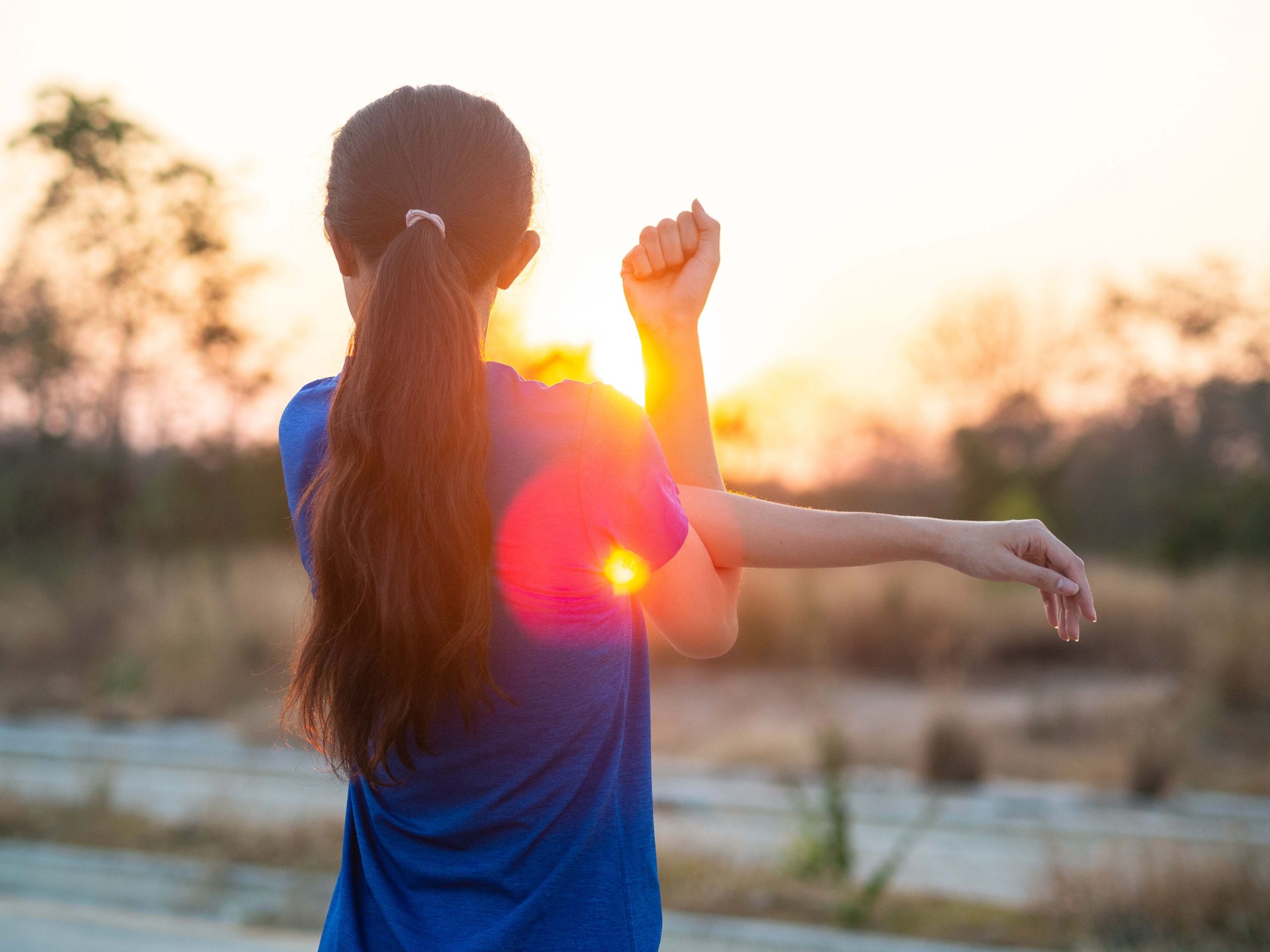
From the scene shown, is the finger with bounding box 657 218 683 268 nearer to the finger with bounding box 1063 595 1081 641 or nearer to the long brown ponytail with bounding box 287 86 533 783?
the long brown ponytail with bounding box 287 86 533 783

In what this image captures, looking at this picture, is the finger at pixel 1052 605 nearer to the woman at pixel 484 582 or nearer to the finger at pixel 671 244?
the woman at pixel 484 582

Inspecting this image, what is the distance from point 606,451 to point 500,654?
23 cm

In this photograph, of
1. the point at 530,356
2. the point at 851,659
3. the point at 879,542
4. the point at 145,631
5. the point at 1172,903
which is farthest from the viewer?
the point at 851,659

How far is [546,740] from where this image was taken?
1099 mm

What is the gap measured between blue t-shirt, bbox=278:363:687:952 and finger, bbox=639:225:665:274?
282mm

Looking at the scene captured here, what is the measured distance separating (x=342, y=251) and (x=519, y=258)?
203 millimetres

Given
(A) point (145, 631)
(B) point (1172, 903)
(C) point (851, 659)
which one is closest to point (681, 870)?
(B) point (1172, 903)

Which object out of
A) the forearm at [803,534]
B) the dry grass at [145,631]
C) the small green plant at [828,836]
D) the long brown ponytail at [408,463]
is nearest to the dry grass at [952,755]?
the small green plant at [828,836]

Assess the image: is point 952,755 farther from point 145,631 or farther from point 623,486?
point 145,631

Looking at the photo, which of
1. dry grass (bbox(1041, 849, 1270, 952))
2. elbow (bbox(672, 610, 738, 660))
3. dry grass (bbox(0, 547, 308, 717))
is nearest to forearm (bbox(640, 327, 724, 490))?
elbow (bbox(672, 610, 738, 660))

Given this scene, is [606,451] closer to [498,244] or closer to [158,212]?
[498,244]

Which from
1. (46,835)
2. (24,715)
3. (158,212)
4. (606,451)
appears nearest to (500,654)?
(606,451)

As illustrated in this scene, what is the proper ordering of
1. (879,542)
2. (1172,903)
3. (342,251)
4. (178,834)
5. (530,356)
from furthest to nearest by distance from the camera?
1. (530,356)
2. (178,834)
3. (1172,903)
4. (342,251)
5. (879,542)

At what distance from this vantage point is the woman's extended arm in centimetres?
112
